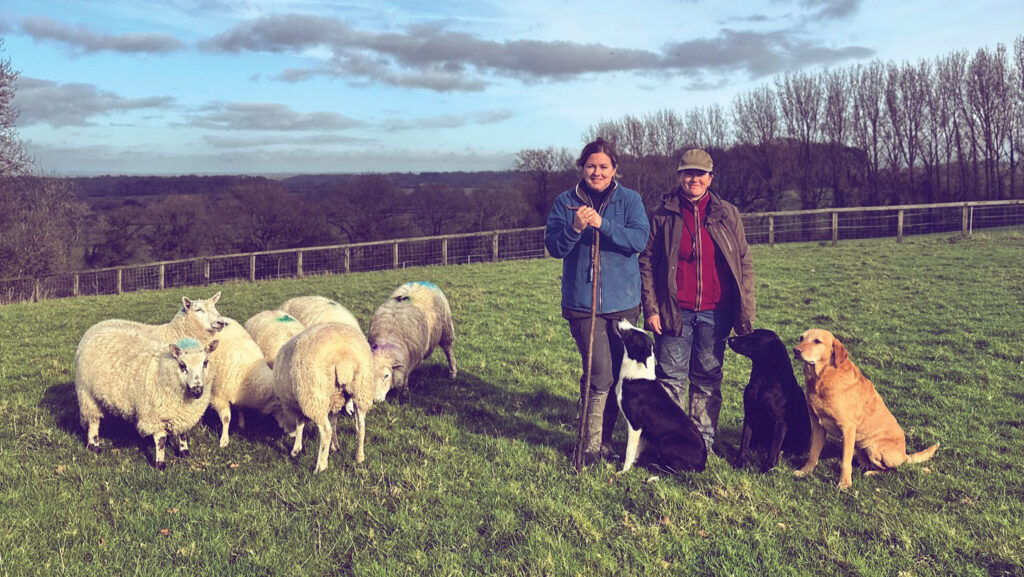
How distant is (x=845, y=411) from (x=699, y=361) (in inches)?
43.8

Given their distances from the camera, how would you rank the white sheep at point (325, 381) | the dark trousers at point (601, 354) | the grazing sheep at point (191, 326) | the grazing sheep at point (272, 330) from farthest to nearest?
the grazing sheep at point (272, 330), the grazing sheep at point (191, 326), the white sheep at point (325, 381), the dark trousers at point (601, 354)

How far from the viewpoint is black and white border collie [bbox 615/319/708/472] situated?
14.9ft

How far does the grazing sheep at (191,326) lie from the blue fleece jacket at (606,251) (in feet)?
13.3

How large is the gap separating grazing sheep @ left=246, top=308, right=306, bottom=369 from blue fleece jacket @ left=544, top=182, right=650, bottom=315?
3650 mm

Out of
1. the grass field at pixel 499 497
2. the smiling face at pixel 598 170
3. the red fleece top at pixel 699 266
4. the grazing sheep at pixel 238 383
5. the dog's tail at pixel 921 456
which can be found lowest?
the grass field at pixel 499 497

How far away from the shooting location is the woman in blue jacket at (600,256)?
450cm

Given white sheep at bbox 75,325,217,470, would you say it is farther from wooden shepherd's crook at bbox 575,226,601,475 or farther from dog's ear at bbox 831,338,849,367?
dog's ear at bbox 831,338,849,367

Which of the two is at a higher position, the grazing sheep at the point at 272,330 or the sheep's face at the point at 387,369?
the grazing sheep at the point at 272,330

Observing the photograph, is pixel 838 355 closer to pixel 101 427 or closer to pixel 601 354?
pixel 601 354

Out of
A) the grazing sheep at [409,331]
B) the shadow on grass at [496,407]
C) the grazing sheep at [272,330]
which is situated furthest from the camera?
the grazing sheep at [409,331]

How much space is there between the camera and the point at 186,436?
18.8 ft

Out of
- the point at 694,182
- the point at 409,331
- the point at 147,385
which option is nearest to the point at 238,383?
the point at 147,385

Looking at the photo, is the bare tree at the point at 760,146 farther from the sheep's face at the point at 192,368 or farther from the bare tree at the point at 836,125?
the sheep's face at the point at 192,368

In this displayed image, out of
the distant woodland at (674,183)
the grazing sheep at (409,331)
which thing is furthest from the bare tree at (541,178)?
the grazing sheep at (409,331)
